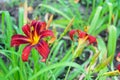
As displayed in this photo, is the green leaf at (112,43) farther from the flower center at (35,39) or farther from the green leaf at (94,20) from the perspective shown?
the flower center at (35,39)

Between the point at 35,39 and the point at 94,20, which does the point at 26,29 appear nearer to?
the point at 35,39

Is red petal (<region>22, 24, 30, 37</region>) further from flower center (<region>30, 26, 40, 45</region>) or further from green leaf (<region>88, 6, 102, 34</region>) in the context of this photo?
green leaf (<region>88, 6, 102, 34</region>)

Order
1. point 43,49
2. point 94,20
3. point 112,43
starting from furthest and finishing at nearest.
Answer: point 94,20
point 112,43
point 43,49

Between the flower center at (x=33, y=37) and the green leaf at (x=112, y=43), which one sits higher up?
the flower center at (x=33, y=37)

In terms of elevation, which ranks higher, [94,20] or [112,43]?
[94,20]

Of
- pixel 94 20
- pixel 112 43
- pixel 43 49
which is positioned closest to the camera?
pixel 43 49

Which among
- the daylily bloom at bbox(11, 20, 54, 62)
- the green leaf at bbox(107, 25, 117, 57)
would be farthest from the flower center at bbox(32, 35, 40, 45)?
the green leaf at bbox(107, 25, 117, 57)

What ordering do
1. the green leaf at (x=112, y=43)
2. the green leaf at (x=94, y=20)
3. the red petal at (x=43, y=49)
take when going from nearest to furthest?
the red petal at (x=43, y=49) < the green leaf at (x=112, y=43) < the green leaf at (x=94, y=20)

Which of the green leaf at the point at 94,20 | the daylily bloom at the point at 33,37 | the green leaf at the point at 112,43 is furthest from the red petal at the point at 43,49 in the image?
the green leaf at the point at 94,20

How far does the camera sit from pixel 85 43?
174 cm

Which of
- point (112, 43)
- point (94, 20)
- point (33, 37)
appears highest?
point (33, 37)

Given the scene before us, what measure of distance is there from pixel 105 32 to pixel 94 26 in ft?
1.17

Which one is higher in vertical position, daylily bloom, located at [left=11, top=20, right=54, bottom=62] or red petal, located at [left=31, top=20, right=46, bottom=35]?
red petal, located at [left=31, top=20, right=46, bottom=35]

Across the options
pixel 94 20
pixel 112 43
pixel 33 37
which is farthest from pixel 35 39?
pixel 94 20
